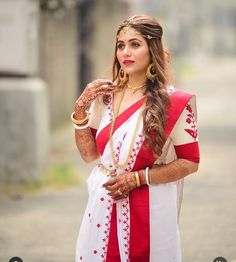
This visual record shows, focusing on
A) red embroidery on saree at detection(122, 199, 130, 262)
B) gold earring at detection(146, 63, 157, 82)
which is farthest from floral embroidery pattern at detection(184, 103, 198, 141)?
red embroidery on saree at detection(122, 199, 130, 262)

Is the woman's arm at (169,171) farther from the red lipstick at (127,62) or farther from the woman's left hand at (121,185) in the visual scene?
the red lipstick at (127,62)

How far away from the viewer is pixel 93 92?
13.6 ft

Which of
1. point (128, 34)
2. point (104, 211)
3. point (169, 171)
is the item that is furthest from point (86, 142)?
point (128, 34)

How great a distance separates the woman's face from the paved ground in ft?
7.47

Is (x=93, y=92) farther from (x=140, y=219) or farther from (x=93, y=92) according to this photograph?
(x=140, y=219)

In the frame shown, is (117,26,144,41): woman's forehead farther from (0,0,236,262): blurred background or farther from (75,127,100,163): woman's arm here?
(75,127,100,163): woman's arm

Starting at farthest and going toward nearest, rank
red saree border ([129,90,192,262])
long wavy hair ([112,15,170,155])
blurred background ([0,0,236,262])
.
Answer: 1. blurred background ([0,0,236,262])
2. red saree border ([129,90,192,262])
3. long wavy hair ([112,15,170,155])

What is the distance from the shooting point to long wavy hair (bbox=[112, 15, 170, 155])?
156 inches

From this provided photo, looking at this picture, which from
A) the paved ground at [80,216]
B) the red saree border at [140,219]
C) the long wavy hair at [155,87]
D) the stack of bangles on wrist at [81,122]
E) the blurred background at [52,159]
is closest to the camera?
the long wavy hair at [155,87]

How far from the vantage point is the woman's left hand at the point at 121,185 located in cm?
404

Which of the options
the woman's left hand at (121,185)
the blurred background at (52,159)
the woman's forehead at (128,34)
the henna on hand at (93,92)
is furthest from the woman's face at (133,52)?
the woman's left hand at (121,185)

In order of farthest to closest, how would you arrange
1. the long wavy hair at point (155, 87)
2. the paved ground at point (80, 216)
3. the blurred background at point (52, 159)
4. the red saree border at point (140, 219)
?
the blurred background at point (52, 159) < the paved ground at point (80, 216) < the red saree border at point (140, 219) < the long wavy hair at point (155, 87)

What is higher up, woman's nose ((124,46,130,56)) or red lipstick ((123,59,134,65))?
woman's nose ((124,46,130,56))

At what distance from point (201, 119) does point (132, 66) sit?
12.4 meters
